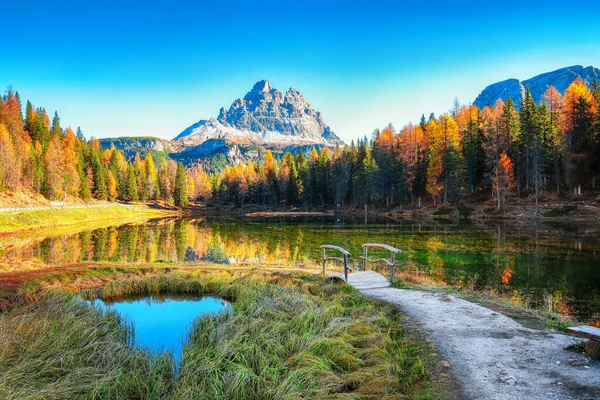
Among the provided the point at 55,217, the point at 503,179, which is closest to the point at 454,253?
the point at 503,179

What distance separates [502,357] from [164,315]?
1093 cm

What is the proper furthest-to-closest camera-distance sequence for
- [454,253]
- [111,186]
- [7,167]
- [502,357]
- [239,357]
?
[111,186], [7,167], [454,253], [239,357], [502,357]

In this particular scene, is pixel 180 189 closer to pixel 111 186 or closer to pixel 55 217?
pixel 111 186

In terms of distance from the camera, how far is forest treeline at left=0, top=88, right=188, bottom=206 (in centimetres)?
7200

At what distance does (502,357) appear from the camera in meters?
7.19

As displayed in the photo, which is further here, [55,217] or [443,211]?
[443,211]

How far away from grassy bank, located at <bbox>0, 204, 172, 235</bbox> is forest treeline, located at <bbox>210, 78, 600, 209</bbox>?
169ft

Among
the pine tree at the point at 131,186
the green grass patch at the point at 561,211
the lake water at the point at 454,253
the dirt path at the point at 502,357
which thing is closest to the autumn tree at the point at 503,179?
the green grass patch at the point at 561,211

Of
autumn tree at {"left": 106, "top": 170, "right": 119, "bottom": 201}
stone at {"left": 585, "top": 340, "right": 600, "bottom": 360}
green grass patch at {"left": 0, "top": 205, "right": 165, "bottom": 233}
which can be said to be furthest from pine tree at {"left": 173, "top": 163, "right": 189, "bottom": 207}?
stone at {"left": 585, "top": 340, "right": 600, "bottom": 360}

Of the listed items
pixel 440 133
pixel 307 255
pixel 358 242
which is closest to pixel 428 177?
pixel 440 133

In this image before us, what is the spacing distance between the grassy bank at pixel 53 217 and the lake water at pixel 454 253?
31.4 feet

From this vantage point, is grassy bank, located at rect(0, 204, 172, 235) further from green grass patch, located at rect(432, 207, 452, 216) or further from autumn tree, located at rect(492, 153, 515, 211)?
autumn tree, located at rect(492, 153, 515, 211)

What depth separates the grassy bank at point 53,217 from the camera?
47.1 meters

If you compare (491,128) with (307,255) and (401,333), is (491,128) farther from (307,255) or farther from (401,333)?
(401,333)
